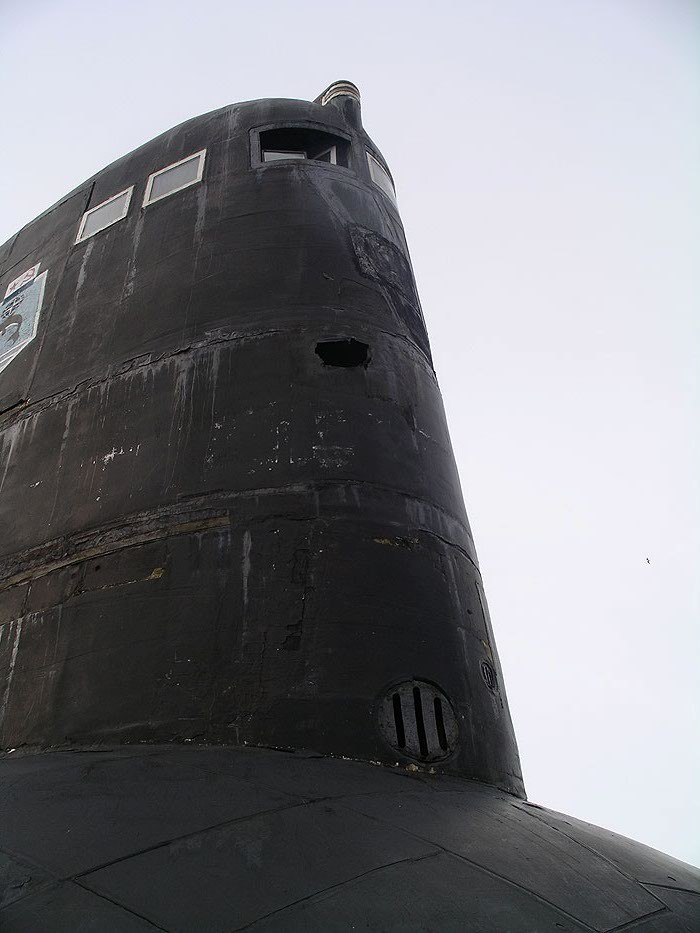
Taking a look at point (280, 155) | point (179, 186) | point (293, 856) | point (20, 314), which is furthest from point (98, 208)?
point (293, 856)

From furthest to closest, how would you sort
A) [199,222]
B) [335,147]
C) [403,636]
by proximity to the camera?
[335,147] → [199,222] → [403,636]

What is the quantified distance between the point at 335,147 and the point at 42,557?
14.0ft

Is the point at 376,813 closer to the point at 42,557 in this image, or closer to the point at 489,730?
the point at 489,730

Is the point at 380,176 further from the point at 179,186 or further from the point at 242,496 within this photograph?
the point at 242,496

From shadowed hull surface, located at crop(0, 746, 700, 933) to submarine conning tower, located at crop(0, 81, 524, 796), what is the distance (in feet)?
1.19

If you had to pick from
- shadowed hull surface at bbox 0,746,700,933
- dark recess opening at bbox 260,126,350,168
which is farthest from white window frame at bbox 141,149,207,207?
shadowed hull surface at bbox 0,746,700,933

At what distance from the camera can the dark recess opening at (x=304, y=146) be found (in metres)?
6.57

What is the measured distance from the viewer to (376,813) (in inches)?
103

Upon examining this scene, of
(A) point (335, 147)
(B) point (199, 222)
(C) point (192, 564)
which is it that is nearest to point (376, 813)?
(C) point (192, 564)

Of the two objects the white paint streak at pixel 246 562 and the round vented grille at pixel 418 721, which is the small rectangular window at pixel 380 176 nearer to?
the white paint streak at pixel 246 562

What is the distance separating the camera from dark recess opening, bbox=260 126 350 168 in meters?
6.57

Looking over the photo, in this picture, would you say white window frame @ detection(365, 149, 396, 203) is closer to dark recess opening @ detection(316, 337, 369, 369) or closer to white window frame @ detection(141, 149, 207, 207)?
white window frame @ detection(141, 149, 207, 207)

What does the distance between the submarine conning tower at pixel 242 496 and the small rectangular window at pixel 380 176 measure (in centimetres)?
48

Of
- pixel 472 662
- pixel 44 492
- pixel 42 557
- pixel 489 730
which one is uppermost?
pixel 44 492
